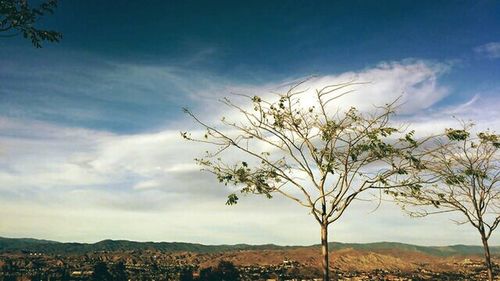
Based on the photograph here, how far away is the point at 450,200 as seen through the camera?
26.0m

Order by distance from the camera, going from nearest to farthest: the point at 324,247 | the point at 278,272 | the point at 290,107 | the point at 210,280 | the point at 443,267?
1. the point at 324,247
2. the point at 290,107
3. the point at 210,280
4. the point at 278,272
5. the point at 443,267

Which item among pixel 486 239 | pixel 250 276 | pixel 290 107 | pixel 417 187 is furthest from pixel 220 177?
pixel 250 276

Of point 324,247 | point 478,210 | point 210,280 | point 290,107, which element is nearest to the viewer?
point 324,247

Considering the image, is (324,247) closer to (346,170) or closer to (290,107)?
(346,170)

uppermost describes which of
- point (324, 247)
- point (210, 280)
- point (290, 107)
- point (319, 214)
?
point (290, 107)

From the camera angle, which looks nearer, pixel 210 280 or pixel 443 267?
pixel 210 280

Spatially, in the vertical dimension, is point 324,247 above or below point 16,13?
below

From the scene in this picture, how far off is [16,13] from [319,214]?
12429 millimetres

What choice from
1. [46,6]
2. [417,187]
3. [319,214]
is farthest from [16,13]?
[417,187]

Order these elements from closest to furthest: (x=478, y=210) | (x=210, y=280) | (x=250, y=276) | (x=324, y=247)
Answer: (x=324, y=247) < (x=478, y=210) < (x=210, y=280) < (x=250, y=276)

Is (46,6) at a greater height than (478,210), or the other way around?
(46,6)

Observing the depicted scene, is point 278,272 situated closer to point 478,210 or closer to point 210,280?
point 210,280

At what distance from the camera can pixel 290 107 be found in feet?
59.4

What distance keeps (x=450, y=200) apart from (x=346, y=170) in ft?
38.5
